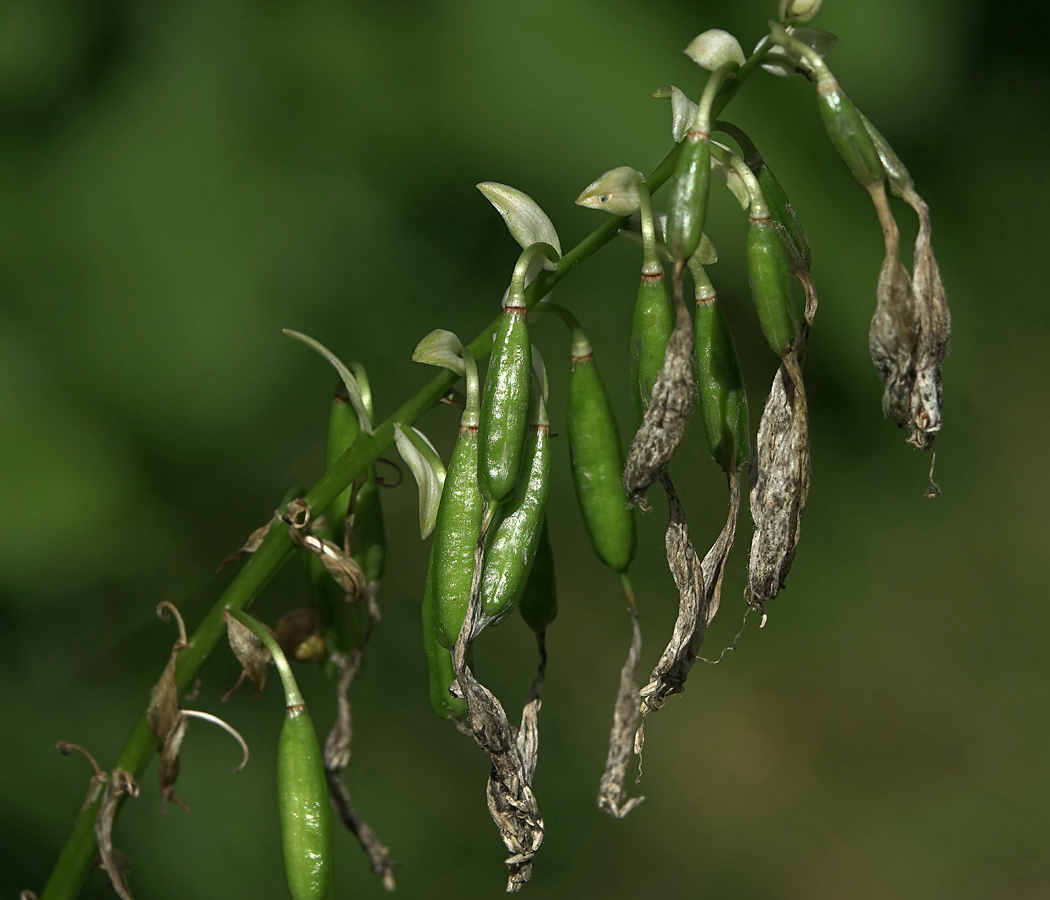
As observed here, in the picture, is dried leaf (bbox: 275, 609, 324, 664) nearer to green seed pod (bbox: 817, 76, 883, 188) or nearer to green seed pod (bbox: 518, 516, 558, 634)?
green seed pod (bbox: 518, 516, 558, 634)

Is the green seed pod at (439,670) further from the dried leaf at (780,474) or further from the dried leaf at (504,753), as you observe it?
the dried leaf at (780,474)

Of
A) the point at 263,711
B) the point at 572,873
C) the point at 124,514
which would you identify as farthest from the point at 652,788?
the point at 124,514

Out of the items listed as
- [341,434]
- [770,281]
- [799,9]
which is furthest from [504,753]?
[799,9]

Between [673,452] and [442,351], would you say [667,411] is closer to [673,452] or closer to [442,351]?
[673,452]

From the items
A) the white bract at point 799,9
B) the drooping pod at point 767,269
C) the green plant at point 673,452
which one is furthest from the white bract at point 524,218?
the white bract at point 799,9

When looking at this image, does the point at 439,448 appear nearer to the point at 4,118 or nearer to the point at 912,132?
the point at 4,118

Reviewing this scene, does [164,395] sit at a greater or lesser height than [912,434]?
lesser
